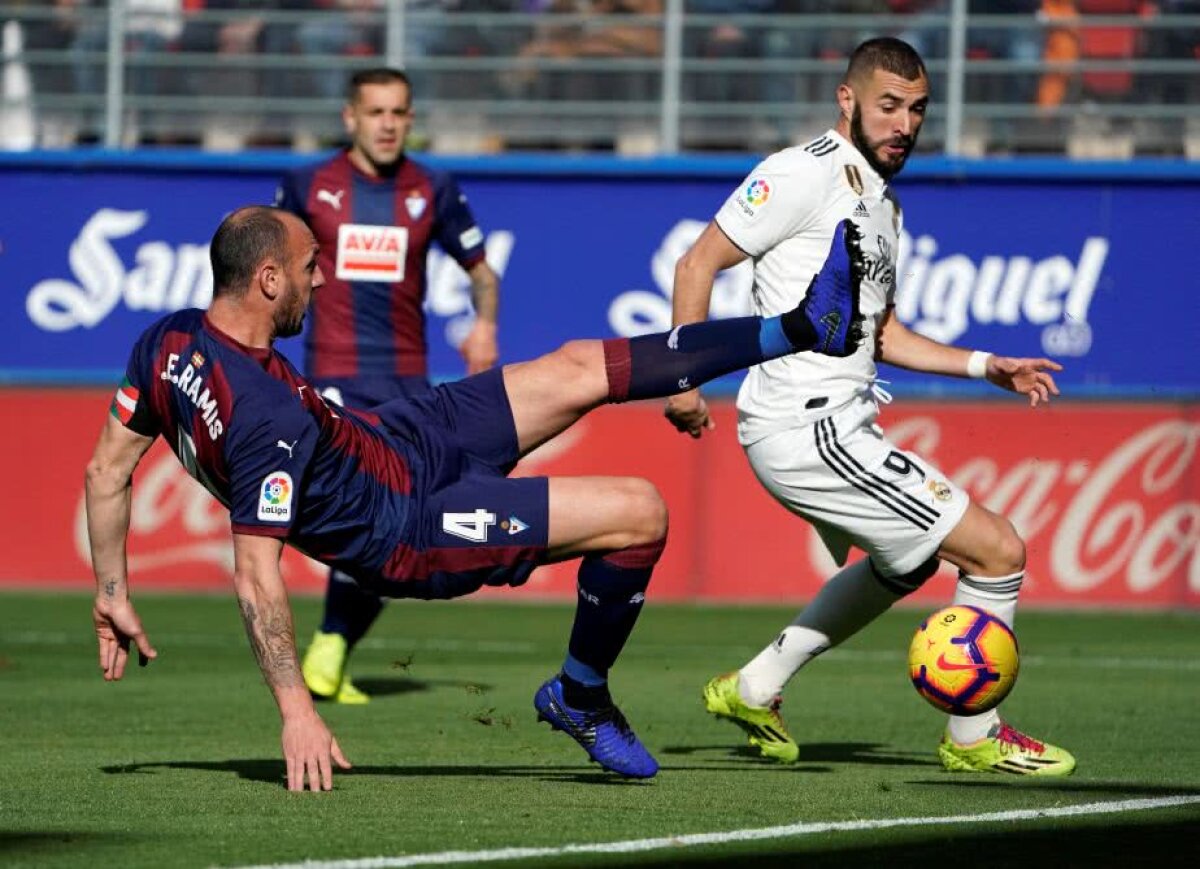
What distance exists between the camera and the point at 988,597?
6.82 m

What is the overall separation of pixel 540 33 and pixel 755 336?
12001mm

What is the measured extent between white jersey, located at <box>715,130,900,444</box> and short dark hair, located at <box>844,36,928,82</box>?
9.7 inches

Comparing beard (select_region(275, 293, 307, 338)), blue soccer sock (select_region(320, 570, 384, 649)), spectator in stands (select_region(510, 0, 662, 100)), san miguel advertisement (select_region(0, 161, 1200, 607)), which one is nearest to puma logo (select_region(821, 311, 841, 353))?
beard (select_region(275, 293, 307, 338))

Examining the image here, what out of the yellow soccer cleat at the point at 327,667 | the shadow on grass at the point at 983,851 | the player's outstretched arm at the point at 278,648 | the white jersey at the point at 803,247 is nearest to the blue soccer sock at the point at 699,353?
the white jersey at the point at 803,247

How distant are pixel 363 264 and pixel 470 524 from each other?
3783 mm

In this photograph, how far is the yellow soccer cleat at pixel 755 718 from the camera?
710cm

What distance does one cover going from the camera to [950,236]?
16703 mm

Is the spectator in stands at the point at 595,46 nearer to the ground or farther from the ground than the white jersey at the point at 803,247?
farther from the ground

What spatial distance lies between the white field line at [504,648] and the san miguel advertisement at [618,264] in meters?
4.59

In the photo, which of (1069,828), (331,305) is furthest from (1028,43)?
(1069,828)

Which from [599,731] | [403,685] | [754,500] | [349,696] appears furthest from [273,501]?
[754,500]

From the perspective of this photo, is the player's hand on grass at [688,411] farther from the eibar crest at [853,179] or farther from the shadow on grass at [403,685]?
the shadow on grass at [403,685]

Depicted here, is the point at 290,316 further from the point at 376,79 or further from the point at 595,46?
the point at 595,46

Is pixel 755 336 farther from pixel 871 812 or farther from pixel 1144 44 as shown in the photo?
pixel 1144 44
